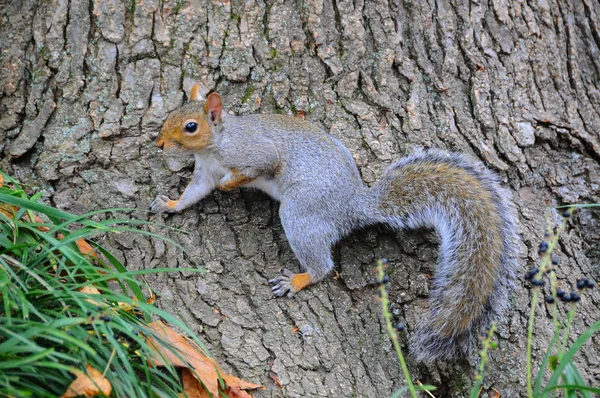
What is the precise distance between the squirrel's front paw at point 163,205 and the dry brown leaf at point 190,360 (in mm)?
582

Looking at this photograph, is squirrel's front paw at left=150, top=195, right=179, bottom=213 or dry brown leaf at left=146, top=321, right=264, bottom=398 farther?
squirrel's front paw at left=150, top=195, right=179, bottom=213

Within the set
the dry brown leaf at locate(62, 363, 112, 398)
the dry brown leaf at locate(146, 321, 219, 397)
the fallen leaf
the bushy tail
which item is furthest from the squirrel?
the dry brown leaf at locate(62, 363, 112, 398)

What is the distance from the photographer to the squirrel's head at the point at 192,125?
2.50m

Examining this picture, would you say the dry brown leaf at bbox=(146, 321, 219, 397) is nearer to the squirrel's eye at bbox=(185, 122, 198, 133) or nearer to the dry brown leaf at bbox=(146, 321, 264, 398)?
the dry brown leaf at bbox=(146, 321, 264, 398)

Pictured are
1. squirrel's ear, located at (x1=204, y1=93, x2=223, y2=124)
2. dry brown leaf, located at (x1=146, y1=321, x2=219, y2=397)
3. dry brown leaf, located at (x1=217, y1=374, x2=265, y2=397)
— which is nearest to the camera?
dry brown leaf, located at (x1=146, y1=321, x2=219, y2=397)

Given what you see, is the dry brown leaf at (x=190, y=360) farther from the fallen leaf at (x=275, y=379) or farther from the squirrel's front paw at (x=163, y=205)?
the squirrel's front paw at (x=163, y=205)

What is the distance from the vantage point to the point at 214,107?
2512 mm

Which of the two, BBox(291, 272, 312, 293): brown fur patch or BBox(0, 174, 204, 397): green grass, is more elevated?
BBox(0, 174, 204, 397): green grass

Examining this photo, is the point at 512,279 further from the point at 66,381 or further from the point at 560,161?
the point at 66,381

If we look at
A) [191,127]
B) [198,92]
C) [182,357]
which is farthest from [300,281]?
[198,92]

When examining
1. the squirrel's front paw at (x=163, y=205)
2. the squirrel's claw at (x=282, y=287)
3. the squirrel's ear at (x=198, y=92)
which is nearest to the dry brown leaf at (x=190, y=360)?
the squirrel's claw at (x=282, y=287)

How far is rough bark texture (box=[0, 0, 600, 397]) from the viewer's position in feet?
7.76

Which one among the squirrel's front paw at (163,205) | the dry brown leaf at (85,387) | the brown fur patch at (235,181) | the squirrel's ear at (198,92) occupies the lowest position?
→ the dry brown leaf at (85,387)

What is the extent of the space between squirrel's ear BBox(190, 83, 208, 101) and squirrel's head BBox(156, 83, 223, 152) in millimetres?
19
